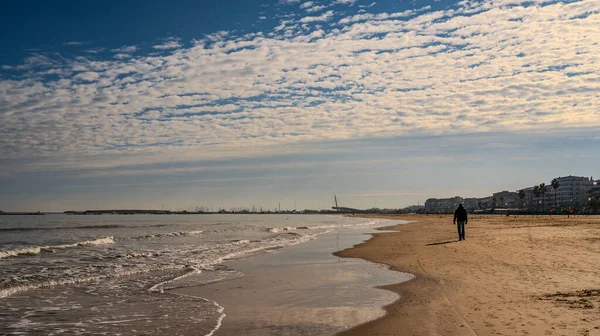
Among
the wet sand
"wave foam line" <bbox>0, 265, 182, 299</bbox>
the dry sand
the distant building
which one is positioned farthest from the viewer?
the distant building

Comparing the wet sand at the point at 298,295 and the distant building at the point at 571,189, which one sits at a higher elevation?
the distant building at the point at 571,189

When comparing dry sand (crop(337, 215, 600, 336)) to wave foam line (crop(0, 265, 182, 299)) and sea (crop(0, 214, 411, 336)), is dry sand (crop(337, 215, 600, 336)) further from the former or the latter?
wave foam line (crop(0, 265, 182, 299))

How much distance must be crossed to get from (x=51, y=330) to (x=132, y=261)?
12.9m

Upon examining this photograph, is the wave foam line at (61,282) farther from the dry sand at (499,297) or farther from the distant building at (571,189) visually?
the distant building at (571,189)

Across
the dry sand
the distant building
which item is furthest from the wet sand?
the distant building

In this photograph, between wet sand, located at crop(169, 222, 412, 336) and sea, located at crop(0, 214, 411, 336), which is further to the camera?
sea, located at crop(0, 214, 411, 336)

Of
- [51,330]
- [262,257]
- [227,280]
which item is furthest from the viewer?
[262,257]

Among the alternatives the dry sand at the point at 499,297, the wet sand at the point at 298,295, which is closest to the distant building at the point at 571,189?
the dry sand at the point at 499,297

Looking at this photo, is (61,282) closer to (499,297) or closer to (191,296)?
(191,296)

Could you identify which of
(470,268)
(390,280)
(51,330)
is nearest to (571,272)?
(470,268)

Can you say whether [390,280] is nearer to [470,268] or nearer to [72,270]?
[470,268]

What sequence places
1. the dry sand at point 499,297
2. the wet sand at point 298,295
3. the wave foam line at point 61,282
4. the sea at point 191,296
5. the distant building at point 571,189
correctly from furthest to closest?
the distant building at point 571,189
the wave foam line at point 61,282
the sea at point 191,296
the wet sand at point 298,295
the dry sand at point 499,297

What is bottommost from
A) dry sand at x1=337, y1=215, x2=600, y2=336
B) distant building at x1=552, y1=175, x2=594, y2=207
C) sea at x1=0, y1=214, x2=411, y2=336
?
sea at x1=0, y1=214, x2=411, y2=336

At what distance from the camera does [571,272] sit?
12992 mm
